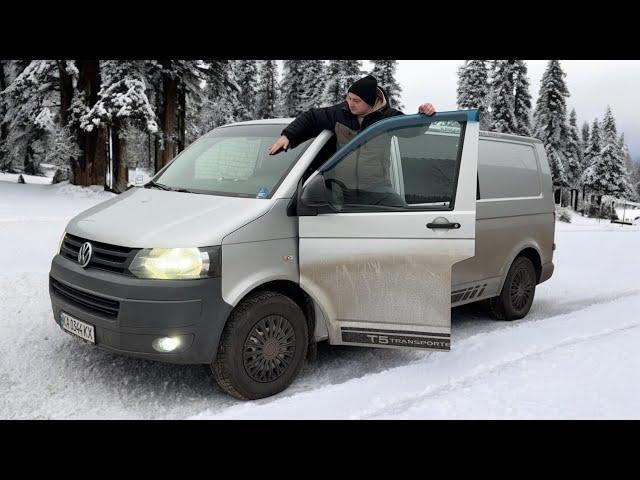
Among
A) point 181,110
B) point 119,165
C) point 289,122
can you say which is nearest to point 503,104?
point 181,110

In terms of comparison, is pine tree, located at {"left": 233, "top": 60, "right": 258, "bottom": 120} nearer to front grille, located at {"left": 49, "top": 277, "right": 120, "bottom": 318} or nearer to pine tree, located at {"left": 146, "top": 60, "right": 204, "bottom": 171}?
pine tree, located at {"left": 146, "top": 60, "right": 204, "bottom": 171}

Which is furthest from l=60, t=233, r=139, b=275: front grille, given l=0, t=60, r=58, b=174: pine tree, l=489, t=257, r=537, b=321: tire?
l=0, t=60, r=58, b=174: pine tree

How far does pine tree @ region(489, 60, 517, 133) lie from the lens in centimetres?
4053

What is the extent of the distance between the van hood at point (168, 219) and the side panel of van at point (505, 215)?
2643 millimetres

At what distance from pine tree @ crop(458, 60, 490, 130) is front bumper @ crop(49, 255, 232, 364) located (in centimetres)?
3825

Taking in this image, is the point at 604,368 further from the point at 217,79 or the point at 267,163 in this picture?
the point at 217,79

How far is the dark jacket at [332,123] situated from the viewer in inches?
189

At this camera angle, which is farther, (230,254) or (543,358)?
(543,358)

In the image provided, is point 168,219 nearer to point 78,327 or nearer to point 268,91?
point 78,327

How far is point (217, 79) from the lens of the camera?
22.2 m

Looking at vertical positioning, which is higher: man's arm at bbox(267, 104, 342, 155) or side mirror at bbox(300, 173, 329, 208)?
man's arm at bbox(267, 104, 342, 155)

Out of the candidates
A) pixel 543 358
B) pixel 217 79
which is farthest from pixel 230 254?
pixel 217 79
